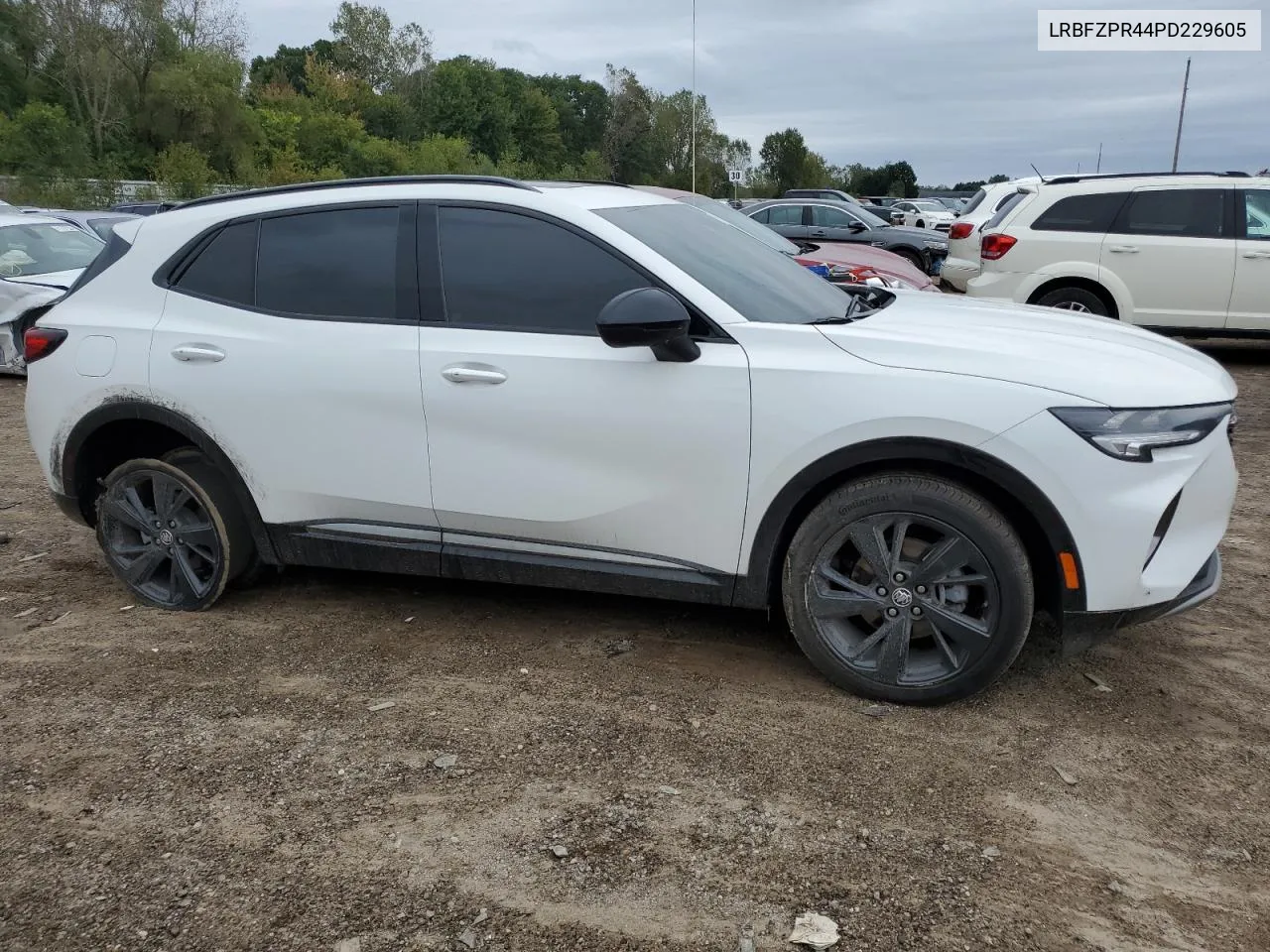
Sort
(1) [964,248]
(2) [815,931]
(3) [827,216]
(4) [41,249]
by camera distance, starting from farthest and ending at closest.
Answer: (3) [827,216]
(1) [964,248]
(4) [41,249]
(2) [815,931]

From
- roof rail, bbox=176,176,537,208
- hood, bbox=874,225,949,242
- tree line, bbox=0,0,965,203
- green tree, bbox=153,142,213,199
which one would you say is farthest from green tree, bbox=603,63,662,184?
roof rail, bbox=176,176,537,208

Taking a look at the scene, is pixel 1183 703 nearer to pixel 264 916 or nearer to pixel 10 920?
pixel 264 916

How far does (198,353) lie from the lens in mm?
4160

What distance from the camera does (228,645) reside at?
4188 mm

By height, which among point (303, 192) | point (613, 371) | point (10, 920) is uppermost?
point (303, 192)

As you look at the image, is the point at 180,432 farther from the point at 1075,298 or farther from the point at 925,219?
the point at 925,219

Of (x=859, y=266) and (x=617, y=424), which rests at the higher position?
(x=859, y=266)

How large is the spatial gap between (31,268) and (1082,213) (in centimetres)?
1031

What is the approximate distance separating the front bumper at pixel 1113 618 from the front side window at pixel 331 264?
102 inches

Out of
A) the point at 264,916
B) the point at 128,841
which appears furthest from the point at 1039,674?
A: the point at 128,841

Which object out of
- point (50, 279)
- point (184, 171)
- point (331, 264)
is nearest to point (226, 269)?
point (331, 264)

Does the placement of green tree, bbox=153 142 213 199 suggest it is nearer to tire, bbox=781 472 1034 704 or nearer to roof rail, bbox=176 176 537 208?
roof rail, bbox=176 176 537 208

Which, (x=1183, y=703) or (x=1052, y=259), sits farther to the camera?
(x=1052, y=259)

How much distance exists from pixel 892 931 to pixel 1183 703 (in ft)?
5.54
